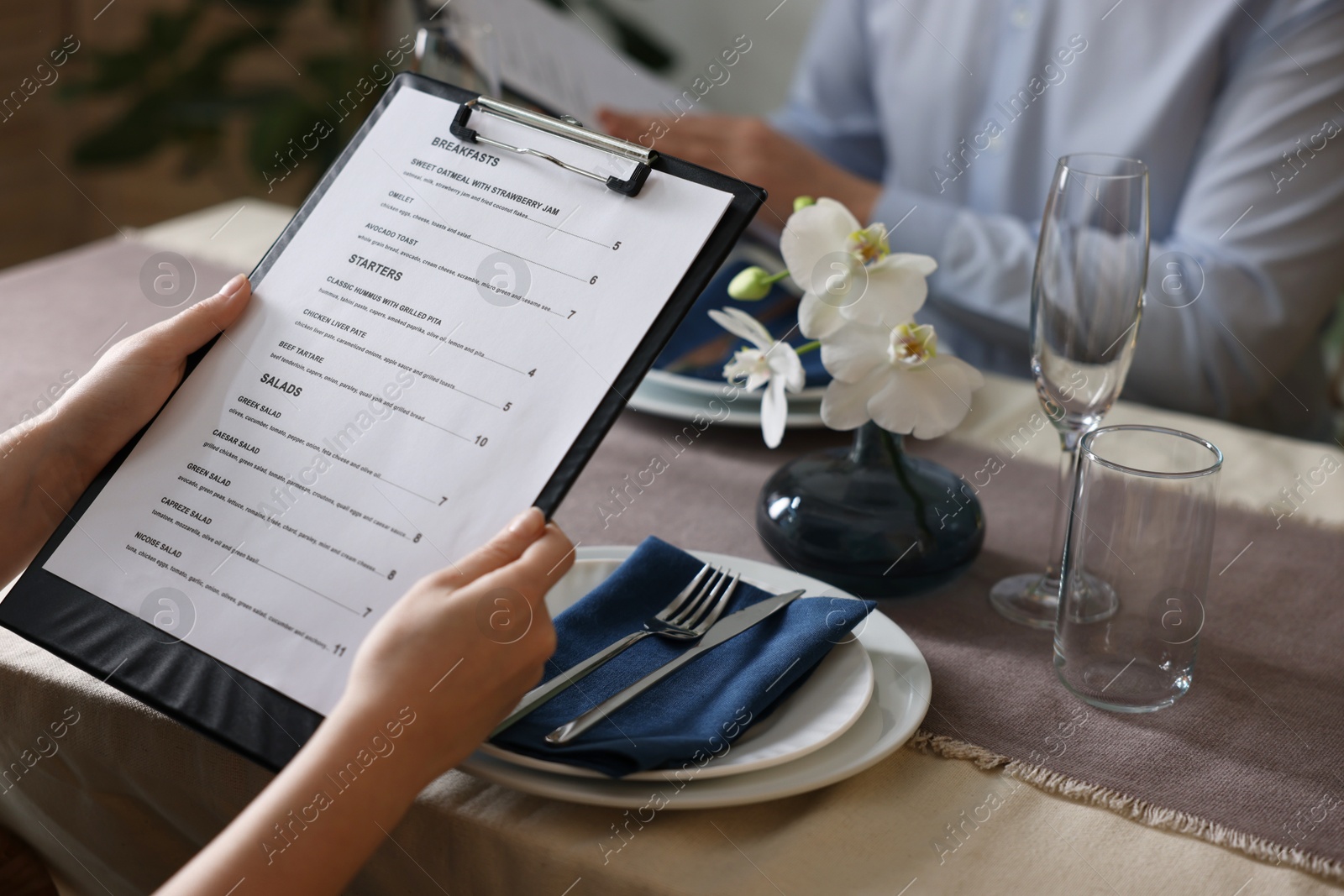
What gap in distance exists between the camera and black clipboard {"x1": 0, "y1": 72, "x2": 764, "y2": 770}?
49cm

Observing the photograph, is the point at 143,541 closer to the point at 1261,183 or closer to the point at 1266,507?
the point at 1266,507

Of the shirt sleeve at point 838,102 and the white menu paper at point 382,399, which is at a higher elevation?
the shirt sleeve at point 838,102

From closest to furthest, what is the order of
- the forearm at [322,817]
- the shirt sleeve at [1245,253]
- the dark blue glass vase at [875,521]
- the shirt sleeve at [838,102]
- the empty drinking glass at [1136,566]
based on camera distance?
the forearm at [322,817]
the empty drinking glass at [1136,566]
the dark blue glass vase at [875,521]
the shirt sleeve at [1245,253]
the shirt sleeve at [838,102]

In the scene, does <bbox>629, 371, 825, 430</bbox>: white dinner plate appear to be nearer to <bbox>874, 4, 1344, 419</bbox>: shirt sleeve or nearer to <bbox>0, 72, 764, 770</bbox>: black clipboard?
<bbox>0, 72, 764, 770</bbox>: black clipboard

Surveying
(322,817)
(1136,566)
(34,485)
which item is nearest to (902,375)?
(1136,566)

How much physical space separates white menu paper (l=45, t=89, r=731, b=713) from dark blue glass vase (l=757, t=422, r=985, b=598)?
0.71 ft

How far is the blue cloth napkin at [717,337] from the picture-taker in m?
0.93

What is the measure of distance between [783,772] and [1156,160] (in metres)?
1.22

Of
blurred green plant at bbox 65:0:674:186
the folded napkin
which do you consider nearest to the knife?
the folded napkin

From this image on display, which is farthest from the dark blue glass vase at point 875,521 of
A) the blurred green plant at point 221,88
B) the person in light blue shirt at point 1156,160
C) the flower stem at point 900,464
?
the blurred green plant at point 221,88

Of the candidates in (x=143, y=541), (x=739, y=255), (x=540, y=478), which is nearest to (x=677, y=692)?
(x=540, y=478)

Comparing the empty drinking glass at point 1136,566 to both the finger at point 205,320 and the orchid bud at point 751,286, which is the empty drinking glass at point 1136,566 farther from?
the finger at point 205,320

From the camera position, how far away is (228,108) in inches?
97.2

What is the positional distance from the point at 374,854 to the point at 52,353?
0.68 meters
